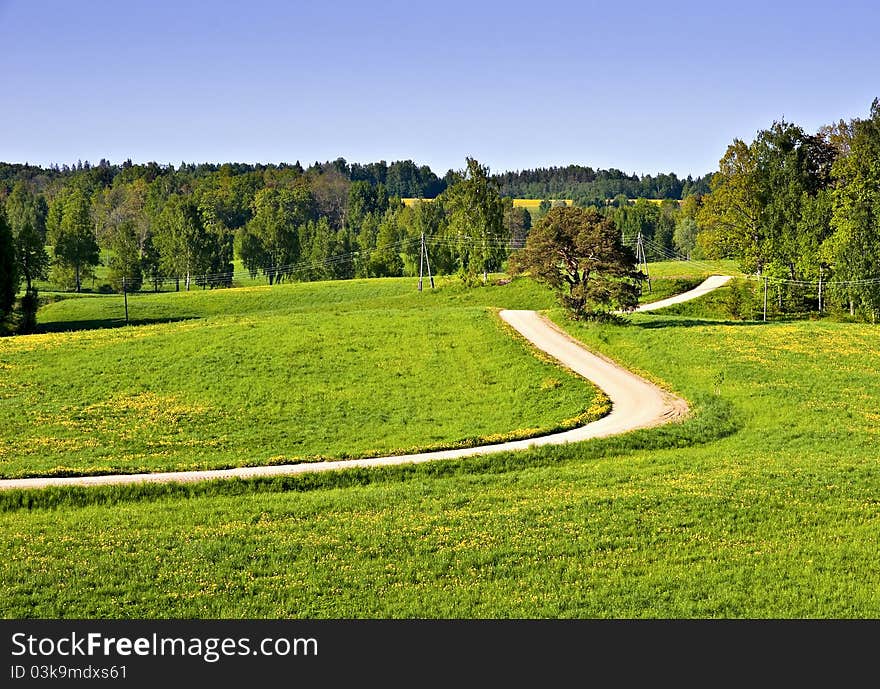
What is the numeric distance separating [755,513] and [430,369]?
25051mm

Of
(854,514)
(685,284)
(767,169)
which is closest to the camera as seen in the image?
(854,514)

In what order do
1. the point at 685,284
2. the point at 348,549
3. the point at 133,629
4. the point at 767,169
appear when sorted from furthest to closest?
the point at 685,284
the point at 767,169
the point at 348,549
the point at 133,629

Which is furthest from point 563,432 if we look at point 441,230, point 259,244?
point 259,244

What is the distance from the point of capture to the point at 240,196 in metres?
183

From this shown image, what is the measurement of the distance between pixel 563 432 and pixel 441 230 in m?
84.0

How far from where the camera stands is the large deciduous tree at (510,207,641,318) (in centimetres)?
5111

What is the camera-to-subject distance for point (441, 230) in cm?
11562

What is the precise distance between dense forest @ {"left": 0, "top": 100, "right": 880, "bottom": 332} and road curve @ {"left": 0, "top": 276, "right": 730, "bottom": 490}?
28.4 m

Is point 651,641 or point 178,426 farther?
point 178,426

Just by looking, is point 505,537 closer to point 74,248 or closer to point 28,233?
point 28,233

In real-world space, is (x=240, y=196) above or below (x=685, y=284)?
above

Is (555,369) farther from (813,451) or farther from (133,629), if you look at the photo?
(133,629)

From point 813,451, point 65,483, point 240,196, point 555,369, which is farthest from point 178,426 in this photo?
point 240,196

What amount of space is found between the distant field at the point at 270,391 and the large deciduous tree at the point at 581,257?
5088mm
